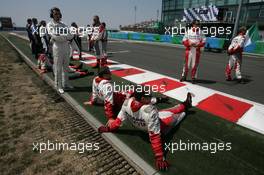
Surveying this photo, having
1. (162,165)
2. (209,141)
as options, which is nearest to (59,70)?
(162,165)

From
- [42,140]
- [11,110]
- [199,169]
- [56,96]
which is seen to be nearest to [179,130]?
[199,169]

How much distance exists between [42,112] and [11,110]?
0.78m

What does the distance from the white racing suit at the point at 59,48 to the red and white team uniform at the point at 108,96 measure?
1.62 meters

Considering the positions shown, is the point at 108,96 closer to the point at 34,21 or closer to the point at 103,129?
the point at 103,129

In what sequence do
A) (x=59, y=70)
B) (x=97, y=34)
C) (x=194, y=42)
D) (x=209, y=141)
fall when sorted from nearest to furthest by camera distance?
1. (x=209, y=141)
2. (x=59, y=70)
3. (x=194, y=42)
4. (x=97, y=34)

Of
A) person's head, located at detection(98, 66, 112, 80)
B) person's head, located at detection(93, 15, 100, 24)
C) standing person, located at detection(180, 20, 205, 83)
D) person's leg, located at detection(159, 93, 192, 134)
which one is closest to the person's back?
person's leg, located at detection(159, 93, 192, 134)

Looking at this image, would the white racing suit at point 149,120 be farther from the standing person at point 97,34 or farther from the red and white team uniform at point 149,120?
the standing person at point 97,34

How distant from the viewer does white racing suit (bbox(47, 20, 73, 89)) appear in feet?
15.8

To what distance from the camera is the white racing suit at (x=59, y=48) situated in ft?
15.8

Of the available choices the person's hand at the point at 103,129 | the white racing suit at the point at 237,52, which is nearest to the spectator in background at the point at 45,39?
the person's hand at the point at 103,129

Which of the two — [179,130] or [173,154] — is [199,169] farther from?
[179,130]

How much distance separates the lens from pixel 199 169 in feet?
8.20

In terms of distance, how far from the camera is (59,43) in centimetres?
497

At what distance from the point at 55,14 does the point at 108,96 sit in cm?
278
